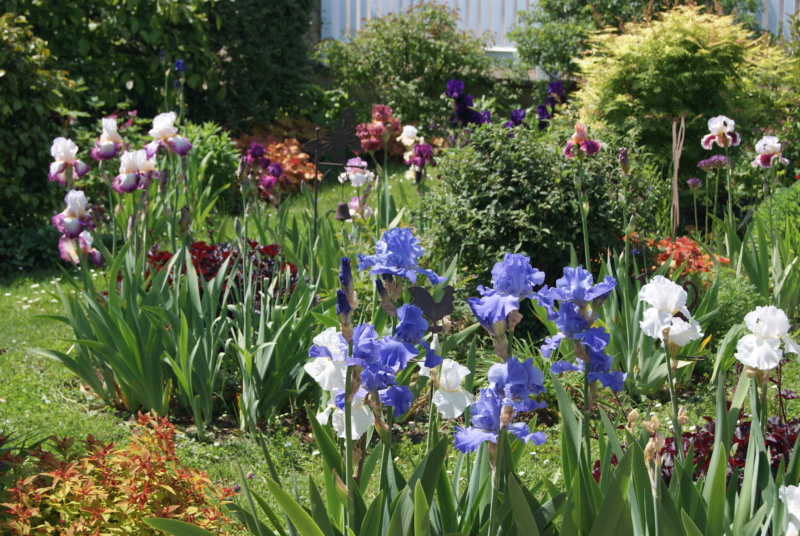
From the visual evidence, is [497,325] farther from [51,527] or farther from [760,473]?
[51,527]

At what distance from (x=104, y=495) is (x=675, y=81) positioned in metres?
4.97

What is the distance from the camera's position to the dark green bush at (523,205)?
3.88 meters

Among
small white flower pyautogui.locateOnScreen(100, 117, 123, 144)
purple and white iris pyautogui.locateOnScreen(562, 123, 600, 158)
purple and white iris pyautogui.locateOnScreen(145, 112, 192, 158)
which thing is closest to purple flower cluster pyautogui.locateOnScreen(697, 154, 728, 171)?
purple and white iris pyautogui.locateOnScreen(562, 123, 600, 158)

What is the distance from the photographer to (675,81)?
223 inches

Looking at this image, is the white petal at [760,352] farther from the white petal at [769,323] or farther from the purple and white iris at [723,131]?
the purple and white iris at [723,131]

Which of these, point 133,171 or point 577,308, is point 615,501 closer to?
point 577,308

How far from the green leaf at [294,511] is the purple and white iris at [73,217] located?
2045mm

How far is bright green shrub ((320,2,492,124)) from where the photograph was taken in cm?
888

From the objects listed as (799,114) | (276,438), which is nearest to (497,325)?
(276,438)

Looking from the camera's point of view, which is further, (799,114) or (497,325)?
(799,114)

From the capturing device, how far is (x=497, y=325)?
1327 millimetres

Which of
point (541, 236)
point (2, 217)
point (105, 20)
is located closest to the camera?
point (541, 236)

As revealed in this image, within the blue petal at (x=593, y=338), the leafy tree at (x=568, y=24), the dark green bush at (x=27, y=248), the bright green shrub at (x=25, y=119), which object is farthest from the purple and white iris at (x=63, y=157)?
the leafy tree at (x=568, y=24)

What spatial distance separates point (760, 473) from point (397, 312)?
0.88 metres
